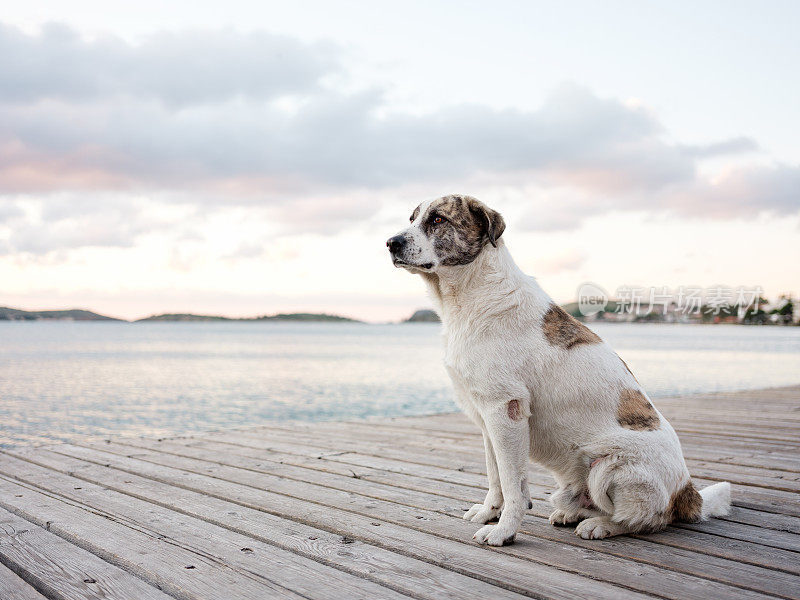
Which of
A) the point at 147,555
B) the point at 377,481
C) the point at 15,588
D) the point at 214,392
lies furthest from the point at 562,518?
the point at 214,392

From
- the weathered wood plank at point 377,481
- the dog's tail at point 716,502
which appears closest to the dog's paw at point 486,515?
the weathered wood plank at point 377,481

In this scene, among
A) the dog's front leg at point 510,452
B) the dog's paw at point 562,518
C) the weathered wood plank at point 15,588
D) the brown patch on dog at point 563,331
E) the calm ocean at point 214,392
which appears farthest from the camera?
the calm ocean at point 214,392

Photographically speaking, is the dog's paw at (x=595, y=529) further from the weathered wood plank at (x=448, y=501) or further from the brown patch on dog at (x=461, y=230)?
the brown patch on dog at (x=461, y=230)

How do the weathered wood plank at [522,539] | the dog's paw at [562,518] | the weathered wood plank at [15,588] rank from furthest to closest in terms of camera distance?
the dog's paw at [562,518] → the weathered wood plank at [522,539] → the weathered wood plank at [15,588]

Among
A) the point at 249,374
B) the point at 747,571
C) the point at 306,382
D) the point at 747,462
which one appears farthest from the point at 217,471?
the point at 249,374

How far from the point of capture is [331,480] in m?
3.89

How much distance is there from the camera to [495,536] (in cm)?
264

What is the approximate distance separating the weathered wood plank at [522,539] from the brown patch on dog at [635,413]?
508mm

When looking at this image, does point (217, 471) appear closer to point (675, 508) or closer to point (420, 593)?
point (420, 593)

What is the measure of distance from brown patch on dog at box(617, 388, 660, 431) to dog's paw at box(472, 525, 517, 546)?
0.68m

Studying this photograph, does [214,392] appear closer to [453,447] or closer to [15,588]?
[453,447]

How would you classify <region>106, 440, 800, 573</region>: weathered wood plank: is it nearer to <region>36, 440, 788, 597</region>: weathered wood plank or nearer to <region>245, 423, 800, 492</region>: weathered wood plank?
<region>36, 440, 788, 597</region>: weathered wood plank

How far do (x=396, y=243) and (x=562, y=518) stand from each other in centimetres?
152

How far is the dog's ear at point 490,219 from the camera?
283cm
